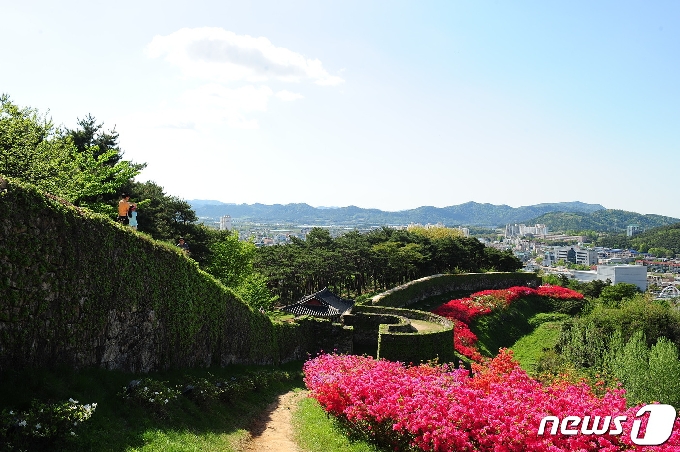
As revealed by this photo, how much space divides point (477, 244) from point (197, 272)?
5067 centimetres

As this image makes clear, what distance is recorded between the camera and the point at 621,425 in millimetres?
6965

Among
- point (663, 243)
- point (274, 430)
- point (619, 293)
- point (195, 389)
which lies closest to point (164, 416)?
point (195, 389)

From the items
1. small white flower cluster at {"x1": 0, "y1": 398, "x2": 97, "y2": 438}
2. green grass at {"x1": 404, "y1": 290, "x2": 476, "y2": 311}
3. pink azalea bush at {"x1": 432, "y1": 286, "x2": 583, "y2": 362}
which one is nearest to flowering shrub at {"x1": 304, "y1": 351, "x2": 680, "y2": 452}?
small white flower cluster at {"x1": 0, "y1": 398, "x2": 97, "y2": 438}

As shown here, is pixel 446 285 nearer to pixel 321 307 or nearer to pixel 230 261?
pixel 321 307

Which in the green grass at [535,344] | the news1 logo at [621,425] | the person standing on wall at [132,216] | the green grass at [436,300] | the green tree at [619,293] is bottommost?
the green grass at [535,344]

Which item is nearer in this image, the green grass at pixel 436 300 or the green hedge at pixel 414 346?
the green hedge at pixel 414 346

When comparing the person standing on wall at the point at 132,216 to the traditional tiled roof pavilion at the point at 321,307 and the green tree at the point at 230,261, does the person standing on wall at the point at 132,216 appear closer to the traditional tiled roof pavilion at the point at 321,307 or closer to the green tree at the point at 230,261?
the traditional tiled roof pavilion at the point at 321,307

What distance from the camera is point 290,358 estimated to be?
20.4 metres

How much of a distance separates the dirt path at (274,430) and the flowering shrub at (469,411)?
4.28ft

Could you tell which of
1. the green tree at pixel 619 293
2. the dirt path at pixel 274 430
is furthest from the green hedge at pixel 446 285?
the dirt path at pixel 274 430

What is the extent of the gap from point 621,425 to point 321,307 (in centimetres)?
2103

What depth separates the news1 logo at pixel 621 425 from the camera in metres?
6.66

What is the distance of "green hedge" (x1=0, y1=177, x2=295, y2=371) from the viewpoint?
6.28 m

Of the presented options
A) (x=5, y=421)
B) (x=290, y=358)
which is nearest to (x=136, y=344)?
(x=5, y=421)
